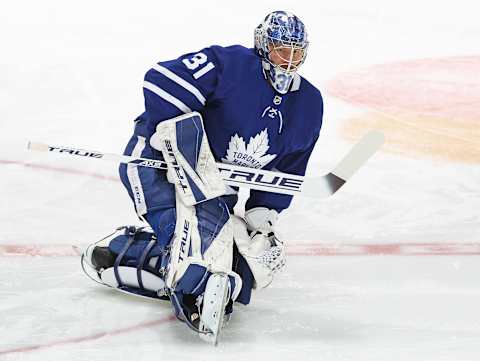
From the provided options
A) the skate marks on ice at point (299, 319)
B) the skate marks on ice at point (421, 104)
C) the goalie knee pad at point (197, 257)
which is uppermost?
the goalie knee pad at point (197, 257)

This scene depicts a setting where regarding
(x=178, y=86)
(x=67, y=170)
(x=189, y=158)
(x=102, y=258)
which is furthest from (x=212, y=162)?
(x=67, y=170)

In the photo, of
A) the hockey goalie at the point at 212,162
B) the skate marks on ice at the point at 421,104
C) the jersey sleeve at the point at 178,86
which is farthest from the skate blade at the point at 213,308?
the skate marks on ice at the point at 421,104

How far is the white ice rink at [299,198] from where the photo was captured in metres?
2.44

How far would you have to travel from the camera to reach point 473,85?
4.42 meters

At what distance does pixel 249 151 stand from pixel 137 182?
0.96ft

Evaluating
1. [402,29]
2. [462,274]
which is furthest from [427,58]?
[462,274]

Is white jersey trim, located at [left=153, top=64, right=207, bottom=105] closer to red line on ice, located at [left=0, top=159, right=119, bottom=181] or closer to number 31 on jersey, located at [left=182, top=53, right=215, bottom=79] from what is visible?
number 31 on jersey, located at [left=182, top=53, right=215, bottom=79]

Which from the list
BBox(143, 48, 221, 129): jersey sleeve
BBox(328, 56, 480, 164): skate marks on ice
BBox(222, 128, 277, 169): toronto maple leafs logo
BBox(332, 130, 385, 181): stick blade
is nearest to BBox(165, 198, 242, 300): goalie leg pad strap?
BBox(222, 128, 277, 169): toronto maple leafs logo

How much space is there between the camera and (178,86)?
8.02 feet

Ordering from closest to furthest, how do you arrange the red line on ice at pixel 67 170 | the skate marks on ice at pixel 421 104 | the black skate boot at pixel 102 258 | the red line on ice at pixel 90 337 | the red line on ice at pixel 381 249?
the red line on ice at pixel 90 337, the black skate boot at pixel 102 258, the red line on ice at pixel 381 249, the red line on ice at pixel 67 170, the skate marks on ice at pixel 421 104

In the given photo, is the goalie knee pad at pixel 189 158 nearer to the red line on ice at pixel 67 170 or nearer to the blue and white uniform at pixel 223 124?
the blue and white uniform at pixel 223 124

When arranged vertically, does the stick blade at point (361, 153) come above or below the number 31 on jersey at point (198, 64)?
below

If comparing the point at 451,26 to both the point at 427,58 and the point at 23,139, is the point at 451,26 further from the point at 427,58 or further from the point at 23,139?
the point at 23,139

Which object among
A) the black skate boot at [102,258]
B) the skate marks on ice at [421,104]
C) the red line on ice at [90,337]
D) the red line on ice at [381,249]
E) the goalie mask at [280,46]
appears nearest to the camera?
the red line on ice at [90,337]
